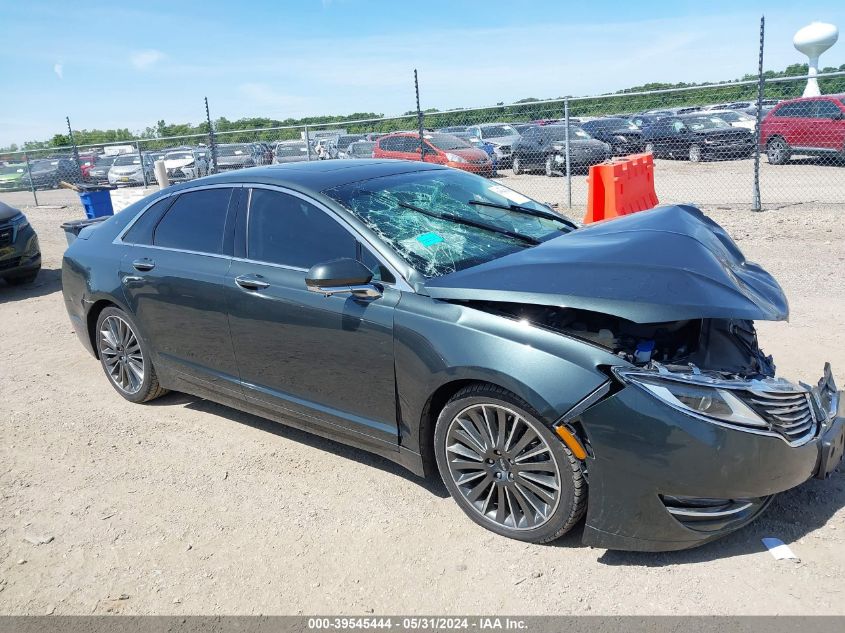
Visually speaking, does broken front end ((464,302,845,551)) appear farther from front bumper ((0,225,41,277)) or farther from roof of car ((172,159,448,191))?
front bumper ((0,225,41,277))

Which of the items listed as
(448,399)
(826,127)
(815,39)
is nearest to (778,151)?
(826,127)

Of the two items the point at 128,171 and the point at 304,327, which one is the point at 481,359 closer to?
the point at 304,327

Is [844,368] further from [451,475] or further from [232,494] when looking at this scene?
[232,494]

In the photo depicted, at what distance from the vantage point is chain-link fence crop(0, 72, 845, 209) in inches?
627

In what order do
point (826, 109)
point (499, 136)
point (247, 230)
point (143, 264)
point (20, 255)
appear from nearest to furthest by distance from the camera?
point (247, 230) < point (143, 264) < point (20, 255) < point (826, 109) < point (499, 136)

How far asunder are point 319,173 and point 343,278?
1.11 meters

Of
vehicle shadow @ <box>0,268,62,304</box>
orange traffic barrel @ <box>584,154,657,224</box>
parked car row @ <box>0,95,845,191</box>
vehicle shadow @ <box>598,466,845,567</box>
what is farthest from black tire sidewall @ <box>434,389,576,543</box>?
parked car row @ <box>0,95,845,191</box>

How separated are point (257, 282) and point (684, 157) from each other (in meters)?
19.7

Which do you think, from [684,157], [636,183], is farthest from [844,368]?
[684,157]

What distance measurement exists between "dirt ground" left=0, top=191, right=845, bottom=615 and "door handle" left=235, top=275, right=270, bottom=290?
106 cm

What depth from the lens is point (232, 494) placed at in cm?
395

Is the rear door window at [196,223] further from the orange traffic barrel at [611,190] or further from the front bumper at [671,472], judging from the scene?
the orange traffic barrel at [611,190]

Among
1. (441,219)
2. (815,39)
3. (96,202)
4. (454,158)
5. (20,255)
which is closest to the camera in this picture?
(441,219)

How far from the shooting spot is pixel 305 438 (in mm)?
4566
